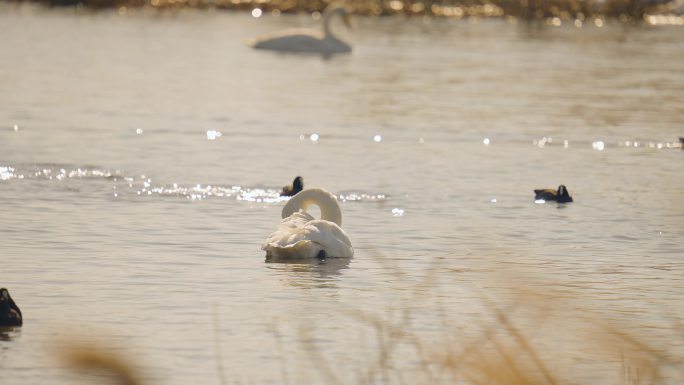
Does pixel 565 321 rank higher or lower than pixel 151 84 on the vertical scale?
lower

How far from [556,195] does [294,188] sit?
2310mm

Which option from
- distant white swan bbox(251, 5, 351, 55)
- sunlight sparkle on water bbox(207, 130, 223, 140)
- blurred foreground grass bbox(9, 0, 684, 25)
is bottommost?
sunlight sparkle on water bbox(207, 130, 223, 140)

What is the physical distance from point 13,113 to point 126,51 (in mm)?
13188

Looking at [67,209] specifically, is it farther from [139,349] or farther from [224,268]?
[139,349]

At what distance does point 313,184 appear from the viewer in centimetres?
1620

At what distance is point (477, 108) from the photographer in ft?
80.5

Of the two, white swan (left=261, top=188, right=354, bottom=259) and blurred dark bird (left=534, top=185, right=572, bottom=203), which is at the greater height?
blurred dark bird (left=534, top=185, right=572, bottom=203)

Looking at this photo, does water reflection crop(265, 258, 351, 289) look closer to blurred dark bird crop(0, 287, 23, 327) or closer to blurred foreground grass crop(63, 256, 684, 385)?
blurred foreground grass crop(63, 256, 684, 385)

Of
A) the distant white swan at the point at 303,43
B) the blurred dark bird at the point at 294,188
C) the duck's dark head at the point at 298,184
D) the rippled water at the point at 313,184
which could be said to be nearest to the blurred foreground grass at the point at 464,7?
the distant white swan at the point at 303,43

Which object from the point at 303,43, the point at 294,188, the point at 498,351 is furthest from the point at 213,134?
the point at 303,43

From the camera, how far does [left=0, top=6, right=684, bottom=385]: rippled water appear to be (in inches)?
356

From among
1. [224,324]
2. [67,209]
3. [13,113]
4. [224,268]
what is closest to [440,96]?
[13,113]

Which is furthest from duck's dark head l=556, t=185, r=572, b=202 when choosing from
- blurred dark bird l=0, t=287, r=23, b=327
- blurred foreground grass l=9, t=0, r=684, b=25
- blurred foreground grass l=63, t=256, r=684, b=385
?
blurred foreground grass l=9, t=0, r=684, b=25

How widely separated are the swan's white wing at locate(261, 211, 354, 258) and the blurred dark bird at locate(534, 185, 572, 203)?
3.68 metres
